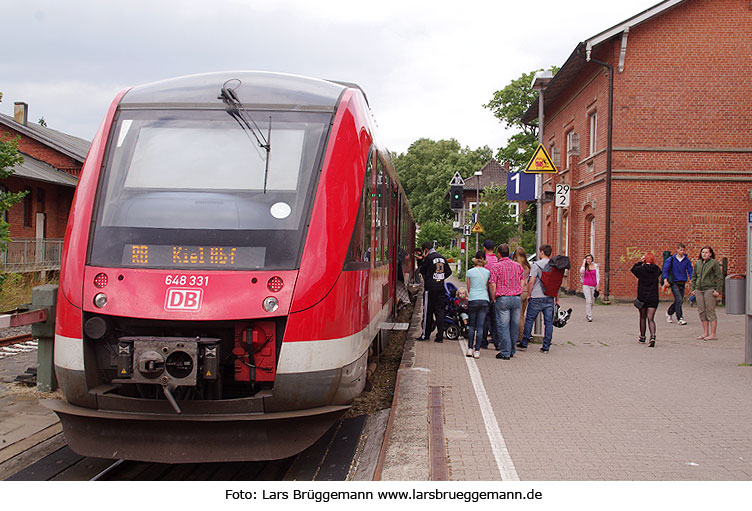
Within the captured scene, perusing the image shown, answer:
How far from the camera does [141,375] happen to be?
473cm

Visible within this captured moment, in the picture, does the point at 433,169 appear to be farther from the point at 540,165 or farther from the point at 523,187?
the point at 540,165

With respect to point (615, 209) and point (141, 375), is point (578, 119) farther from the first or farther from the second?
point (141, 375)

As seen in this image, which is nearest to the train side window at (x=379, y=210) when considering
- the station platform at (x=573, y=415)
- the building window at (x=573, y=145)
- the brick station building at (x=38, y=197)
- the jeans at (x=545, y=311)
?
the station platform at (x=573, y=415)

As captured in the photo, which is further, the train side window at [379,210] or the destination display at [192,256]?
the train side window at [379,210]

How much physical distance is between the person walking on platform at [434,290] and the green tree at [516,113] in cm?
3076

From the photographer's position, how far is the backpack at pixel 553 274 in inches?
416

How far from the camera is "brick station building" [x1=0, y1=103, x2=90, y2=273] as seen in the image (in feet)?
73.8

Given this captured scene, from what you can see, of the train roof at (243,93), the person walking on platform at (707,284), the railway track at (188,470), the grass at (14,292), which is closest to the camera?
the railway track at (188,470)

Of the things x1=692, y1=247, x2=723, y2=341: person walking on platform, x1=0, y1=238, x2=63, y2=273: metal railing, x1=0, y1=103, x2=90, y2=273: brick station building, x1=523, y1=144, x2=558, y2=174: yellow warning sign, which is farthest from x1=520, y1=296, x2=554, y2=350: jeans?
x1=0, y1=238, x2=63, y2=273: metal railing

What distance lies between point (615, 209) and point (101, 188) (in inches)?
677

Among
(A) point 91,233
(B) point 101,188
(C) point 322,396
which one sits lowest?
(C) point 322,396

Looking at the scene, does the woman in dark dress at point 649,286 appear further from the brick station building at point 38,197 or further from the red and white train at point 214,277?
the brick station building at point 38,197

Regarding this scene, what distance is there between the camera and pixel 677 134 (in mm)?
19828
